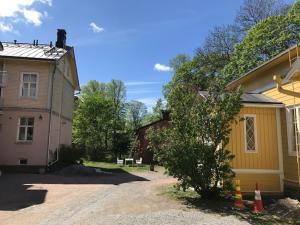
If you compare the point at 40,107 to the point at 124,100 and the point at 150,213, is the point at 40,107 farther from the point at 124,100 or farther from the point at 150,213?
the point at 124,100

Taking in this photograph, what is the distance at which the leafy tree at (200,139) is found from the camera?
418 inches

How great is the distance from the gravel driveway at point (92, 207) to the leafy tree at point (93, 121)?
86.9ft

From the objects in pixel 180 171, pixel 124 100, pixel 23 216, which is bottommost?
pixel 23 216

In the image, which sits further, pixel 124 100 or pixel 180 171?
pixel 124 100

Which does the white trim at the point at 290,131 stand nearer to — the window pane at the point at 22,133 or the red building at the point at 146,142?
the window pane at the point at 22,133

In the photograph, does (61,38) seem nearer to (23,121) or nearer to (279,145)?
(23,121)

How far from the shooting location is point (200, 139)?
10.9m

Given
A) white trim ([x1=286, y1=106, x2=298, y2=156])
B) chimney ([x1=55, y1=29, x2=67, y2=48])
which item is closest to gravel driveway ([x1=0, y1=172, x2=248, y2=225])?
white trim ([x1=286, y1=106, x2=298, y2=156])

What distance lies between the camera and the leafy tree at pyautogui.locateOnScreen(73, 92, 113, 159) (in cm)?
4084

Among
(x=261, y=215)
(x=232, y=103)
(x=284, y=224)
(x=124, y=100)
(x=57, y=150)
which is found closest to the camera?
(x=284, y=224)

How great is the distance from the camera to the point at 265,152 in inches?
503

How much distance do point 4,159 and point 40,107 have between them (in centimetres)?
404

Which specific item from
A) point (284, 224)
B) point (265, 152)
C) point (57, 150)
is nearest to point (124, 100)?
point (57, 150)

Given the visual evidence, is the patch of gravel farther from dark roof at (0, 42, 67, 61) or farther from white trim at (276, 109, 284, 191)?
dark roof at (0, 42, 67, 61)
